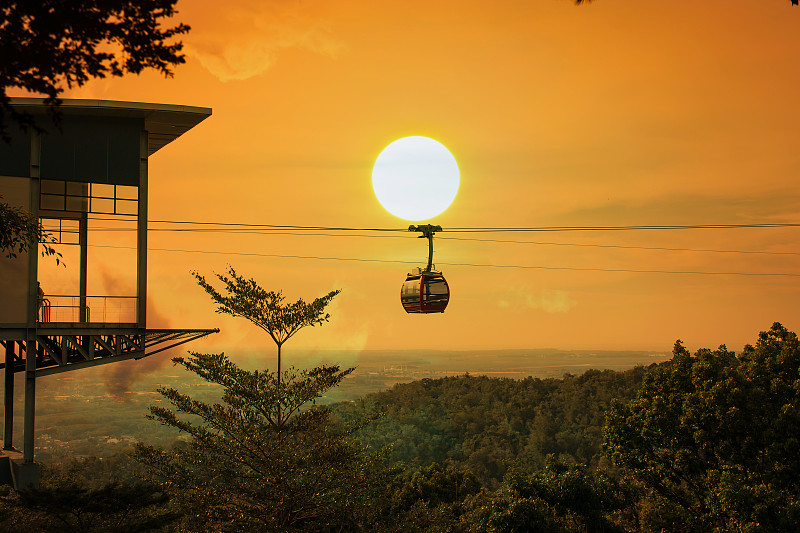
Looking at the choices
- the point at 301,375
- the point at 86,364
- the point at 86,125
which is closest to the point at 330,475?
the point at 301,375

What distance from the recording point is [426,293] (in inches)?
818

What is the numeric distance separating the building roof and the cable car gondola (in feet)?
25.1

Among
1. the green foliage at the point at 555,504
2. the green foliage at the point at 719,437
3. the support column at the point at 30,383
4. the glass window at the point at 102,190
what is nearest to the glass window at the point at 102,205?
the glass window at the point at 102,190

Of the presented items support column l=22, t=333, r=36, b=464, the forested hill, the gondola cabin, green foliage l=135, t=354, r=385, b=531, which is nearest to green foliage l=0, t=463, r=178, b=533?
support column l=22, t=333, r=36, b=464

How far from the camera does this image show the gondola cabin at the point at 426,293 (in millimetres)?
20781

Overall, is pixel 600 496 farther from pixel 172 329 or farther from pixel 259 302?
pixel 172 329

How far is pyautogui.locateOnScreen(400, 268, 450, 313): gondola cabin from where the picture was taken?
68.2 ft

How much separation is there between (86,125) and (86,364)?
6.56 m

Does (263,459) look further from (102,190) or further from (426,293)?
(102,190)

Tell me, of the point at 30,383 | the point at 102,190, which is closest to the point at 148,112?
the point at 102,190

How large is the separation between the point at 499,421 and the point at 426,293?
9959cm

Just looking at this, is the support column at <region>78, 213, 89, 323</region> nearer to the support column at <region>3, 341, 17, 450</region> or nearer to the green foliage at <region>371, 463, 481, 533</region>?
the support column at <region>3, 341, 17, 450</region>

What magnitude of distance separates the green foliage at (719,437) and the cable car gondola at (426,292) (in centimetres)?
1181

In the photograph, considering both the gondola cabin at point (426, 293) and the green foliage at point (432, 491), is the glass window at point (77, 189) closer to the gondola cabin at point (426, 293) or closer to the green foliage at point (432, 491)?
the gondola cabin at point (426, 293)
